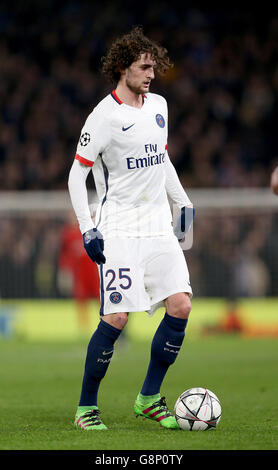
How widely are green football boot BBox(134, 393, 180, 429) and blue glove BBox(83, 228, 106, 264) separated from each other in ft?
3.51

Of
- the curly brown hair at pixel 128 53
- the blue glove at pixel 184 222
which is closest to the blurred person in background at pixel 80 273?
the blue glove at pixel 184 222

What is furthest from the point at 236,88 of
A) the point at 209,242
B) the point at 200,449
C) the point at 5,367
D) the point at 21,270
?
the point at 200,449

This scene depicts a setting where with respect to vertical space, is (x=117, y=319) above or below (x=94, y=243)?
below

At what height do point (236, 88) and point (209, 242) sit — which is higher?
point (236, 88)

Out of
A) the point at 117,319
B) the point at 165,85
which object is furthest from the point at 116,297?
the point at 165,85

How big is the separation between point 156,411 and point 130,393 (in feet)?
7.17

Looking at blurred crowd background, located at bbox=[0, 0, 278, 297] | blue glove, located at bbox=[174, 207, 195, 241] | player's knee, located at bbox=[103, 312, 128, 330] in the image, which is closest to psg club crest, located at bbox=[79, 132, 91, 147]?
blue glove, located at bbox=[174, 207, 195, 241]

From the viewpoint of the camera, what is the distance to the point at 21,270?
15.9 meters

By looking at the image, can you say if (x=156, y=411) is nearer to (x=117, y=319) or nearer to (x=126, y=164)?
(x=117, y=319)

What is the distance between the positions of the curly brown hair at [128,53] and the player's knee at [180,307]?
1.49m

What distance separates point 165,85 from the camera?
21.2 metres

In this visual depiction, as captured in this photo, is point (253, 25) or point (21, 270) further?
point (253, 25)

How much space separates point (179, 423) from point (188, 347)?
24.7 feet

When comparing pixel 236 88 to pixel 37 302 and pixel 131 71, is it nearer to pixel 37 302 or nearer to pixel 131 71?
pixel 37 302
